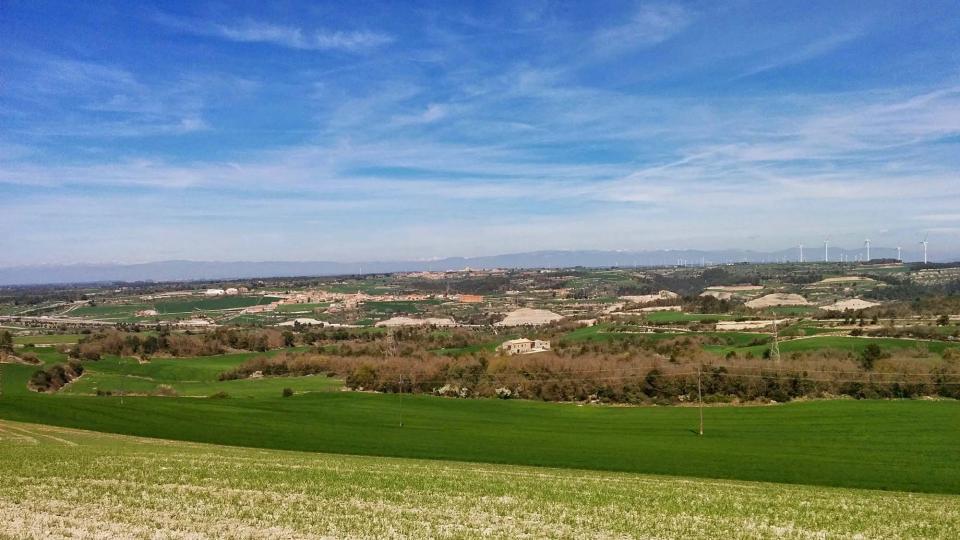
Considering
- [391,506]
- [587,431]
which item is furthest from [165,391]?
[391,506]

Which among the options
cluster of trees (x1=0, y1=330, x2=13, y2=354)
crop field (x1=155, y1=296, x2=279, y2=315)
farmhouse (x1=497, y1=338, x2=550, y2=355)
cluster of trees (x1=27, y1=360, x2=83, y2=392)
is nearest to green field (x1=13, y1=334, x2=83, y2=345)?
cluster of trees (x1=0, y1=330, x2=13, y2=354)

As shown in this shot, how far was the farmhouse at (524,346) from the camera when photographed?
3783 inches

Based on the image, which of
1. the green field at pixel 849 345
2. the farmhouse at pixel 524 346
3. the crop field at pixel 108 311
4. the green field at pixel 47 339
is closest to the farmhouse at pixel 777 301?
the green field at pixel 849 345

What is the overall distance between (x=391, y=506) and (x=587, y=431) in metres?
37.8

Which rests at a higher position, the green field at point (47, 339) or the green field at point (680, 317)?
the green field at point (680, 317)

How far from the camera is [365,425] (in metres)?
54.8

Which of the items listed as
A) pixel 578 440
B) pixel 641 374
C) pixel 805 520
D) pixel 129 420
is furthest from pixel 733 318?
pixel 805 520

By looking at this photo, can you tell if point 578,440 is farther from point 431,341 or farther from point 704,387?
point 431,341

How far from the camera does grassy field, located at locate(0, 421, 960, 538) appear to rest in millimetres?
14641

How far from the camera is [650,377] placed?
2808 inches

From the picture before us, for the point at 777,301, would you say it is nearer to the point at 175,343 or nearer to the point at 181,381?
the point at 181,381

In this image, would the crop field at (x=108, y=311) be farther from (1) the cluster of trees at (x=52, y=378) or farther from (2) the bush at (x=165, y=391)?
(2) the bush at (x=165, y=391)

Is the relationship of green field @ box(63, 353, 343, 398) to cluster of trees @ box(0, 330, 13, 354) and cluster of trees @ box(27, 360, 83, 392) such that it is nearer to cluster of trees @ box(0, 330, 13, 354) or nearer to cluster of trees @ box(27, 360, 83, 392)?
cluster of trees @ box(27, 360, 83, 392)

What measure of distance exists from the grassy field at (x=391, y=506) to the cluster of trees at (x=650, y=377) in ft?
160
